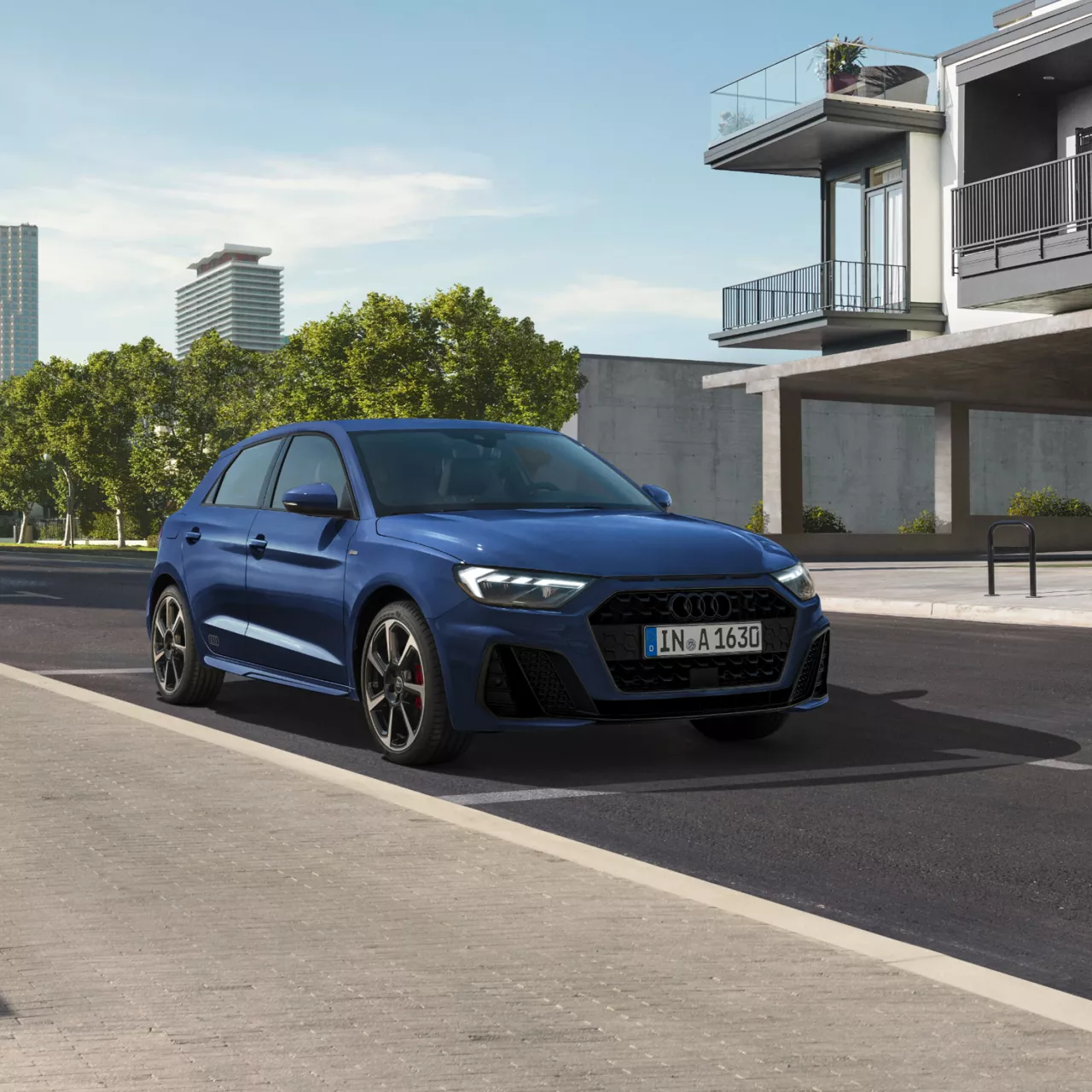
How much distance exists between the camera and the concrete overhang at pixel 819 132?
3238 centimetres

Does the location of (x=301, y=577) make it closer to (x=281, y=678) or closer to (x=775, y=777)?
(x=281, y=678)

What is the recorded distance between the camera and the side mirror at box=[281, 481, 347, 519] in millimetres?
7410

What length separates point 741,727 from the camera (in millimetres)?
7656

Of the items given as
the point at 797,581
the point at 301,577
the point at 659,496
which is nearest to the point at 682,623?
the point at 797,581

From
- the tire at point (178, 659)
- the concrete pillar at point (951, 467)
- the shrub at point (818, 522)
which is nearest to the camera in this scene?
the tire at point (178, 659)

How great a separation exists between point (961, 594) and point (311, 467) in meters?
13.1

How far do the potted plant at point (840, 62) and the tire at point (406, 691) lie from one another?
2819 cm

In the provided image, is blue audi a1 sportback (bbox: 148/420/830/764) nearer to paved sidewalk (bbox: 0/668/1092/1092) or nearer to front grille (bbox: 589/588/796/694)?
front grille (bbox: 589/588/796/694)

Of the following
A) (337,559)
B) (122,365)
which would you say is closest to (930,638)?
(337,559)

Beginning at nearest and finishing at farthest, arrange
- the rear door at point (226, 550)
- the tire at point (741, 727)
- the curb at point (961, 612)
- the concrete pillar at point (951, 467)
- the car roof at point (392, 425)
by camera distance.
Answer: the tire at point (741, 727), the car roof at point (392, 425), the rear door at point (226, 550), the curb at point (961, 612), the concrete pillar at point (951, 467)

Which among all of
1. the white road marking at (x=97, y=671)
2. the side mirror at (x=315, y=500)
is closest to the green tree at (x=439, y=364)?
the white road marking at (x=97, y=671)

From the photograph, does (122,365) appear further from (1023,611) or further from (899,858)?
(899,858)

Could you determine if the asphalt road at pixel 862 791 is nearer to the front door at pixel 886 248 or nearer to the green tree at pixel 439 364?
the front door at pixel 886 248

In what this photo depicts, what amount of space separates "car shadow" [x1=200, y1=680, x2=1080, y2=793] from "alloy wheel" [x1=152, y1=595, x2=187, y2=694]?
0.33m
